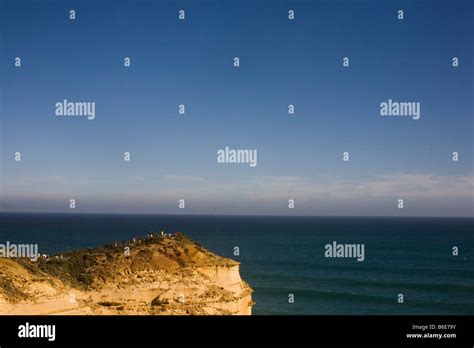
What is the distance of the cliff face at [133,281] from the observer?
74.9 ft

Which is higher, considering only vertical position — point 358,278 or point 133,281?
point 133,281

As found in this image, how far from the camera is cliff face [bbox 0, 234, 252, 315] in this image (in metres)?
22.8

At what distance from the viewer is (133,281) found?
26891 millimetres

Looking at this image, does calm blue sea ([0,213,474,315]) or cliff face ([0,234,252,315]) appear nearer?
cliff face ([0,234,252,315])

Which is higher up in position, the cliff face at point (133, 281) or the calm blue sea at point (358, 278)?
the cliff face at point (133, 281)

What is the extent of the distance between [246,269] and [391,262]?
3044 cm

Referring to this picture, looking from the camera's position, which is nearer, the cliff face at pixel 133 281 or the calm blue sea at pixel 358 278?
the cliff face at pixel 133 281

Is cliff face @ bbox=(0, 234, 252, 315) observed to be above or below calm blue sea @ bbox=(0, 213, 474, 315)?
above

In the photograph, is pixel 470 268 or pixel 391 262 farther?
pixel 391 262

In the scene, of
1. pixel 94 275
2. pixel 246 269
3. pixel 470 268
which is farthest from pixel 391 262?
pixel 94 275

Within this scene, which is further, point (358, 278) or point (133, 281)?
point (358, 278)
